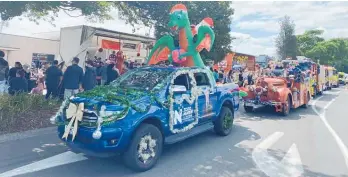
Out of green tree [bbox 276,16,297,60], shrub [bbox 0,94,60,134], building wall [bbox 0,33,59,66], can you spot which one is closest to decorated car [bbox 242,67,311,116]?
shrub [bbox 0,94,60,134]

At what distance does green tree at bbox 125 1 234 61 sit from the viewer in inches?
401

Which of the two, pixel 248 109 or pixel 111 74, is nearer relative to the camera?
pixel 111 74

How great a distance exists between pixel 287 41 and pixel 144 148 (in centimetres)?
4151

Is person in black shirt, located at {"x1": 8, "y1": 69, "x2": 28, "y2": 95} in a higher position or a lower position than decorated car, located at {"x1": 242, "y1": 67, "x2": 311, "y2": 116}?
higher

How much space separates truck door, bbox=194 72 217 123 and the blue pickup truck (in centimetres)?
2

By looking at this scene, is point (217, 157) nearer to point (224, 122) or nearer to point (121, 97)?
point (224, 122)

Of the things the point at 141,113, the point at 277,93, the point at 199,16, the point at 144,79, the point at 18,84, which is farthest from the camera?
the point at 199,16

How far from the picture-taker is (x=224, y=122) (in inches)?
287

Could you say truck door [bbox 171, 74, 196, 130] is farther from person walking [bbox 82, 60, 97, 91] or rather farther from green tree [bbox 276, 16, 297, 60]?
green tree [bbox 276, 16, 297, 60]

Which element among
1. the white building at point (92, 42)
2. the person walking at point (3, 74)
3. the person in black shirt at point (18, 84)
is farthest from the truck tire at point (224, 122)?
the white building at point (92, 42)

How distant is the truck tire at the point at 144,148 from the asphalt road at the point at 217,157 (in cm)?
16

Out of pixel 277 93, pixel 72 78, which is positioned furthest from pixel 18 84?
pixel 277 93

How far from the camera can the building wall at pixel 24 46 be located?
23781 millimetres

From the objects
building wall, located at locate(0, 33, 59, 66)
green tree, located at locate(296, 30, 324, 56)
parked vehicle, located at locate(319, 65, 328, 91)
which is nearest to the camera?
parked vehicle, located at locate(319, 65, 328, 91)
